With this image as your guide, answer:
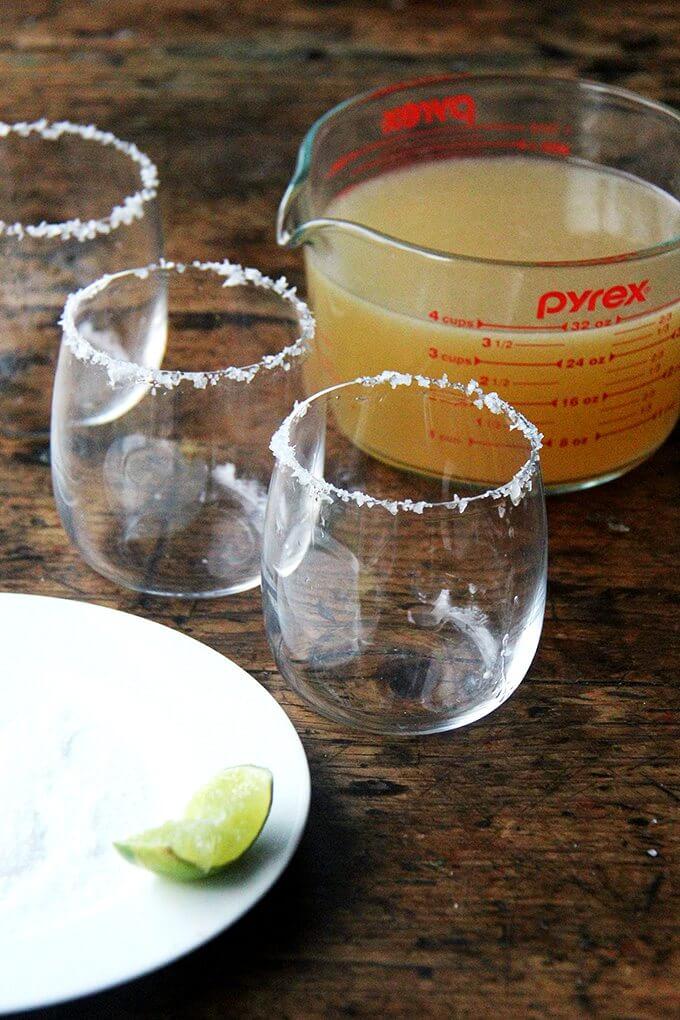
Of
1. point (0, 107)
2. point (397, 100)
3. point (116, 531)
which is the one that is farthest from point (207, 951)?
point (0, 107)

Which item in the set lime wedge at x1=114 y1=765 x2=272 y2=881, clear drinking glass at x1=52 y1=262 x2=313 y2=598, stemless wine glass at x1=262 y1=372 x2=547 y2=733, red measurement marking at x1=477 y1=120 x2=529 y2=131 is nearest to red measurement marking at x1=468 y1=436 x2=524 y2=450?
stemless wine glass at x1=262 y1=372 x2=547 y2=733

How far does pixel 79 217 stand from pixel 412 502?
1.75 feet

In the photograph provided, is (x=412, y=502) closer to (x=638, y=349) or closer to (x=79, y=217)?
(x=638, y=349)

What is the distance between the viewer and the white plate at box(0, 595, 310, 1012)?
23.5 inches

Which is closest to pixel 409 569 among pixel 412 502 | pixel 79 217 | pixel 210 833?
pixel 412 502

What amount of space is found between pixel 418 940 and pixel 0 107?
93 centimetres

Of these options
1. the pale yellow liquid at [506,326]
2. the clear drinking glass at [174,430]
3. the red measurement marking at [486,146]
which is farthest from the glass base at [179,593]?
the red measurement marking at [486,146]

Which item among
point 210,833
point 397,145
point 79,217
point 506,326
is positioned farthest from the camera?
point 79,217

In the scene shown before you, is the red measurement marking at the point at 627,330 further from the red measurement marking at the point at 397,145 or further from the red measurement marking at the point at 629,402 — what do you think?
the red measurement marking at the point at 397,145

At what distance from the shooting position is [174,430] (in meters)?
0.88

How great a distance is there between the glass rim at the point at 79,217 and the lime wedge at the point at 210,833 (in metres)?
0.41

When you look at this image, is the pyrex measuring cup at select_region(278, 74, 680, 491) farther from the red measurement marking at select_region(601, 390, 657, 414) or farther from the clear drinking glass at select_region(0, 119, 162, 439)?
the clear drinking glass at select_region(0, 119, 162, 439)

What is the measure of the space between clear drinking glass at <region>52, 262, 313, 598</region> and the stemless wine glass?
0.06 meters

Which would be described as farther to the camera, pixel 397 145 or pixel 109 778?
pixel 397 145
